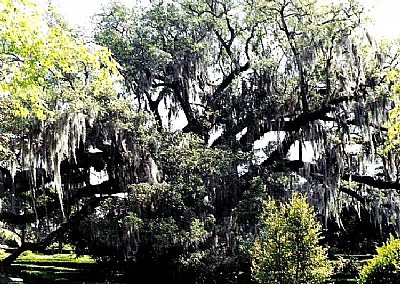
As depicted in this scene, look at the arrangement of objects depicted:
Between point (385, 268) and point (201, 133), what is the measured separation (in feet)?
33.3

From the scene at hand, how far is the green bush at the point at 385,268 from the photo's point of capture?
841 centimetres

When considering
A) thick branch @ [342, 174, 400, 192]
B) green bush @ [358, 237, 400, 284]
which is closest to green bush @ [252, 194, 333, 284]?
green bush @ [358, 237, 400, 284]

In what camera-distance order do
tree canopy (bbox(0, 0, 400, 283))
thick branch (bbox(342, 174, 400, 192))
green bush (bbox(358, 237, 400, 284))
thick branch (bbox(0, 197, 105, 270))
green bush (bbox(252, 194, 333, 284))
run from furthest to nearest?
thick branch (bbox(342, 174, 400, 192)), thick branch (bbox(0, 197, 105, 270)), tree canopy (bbox(0, 0, 400, 283)), green bush (bbox(252, 194, 333, 284)), green bush (bbox(358, 237, 400, 284))

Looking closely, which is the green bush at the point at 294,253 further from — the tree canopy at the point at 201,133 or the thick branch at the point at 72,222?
the thick branch at the point at 72,222

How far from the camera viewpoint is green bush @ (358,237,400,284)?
8.41 m

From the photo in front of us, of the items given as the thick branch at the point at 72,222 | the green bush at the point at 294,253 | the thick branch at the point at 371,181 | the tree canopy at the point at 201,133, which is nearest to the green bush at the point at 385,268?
the green bush at the point at 294,253

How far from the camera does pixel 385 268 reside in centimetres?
852

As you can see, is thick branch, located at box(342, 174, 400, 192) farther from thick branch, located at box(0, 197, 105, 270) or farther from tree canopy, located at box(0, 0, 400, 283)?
thick branch, located at box(0, 197, 105, 270)

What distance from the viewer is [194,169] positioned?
1522 cm

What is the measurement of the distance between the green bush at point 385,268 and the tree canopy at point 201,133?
14.8ft

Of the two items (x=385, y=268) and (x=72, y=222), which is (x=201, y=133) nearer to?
(x=72, y=222)

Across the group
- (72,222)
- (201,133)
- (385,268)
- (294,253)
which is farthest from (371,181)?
(72,222)

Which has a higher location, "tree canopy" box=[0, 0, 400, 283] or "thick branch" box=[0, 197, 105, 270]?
"tree canopy" box=[0, 0, 400, 283]

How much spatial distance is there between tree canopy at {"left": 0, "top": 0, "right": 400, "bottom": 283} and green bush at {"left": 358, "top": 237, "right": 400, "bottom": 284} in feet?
14.8
